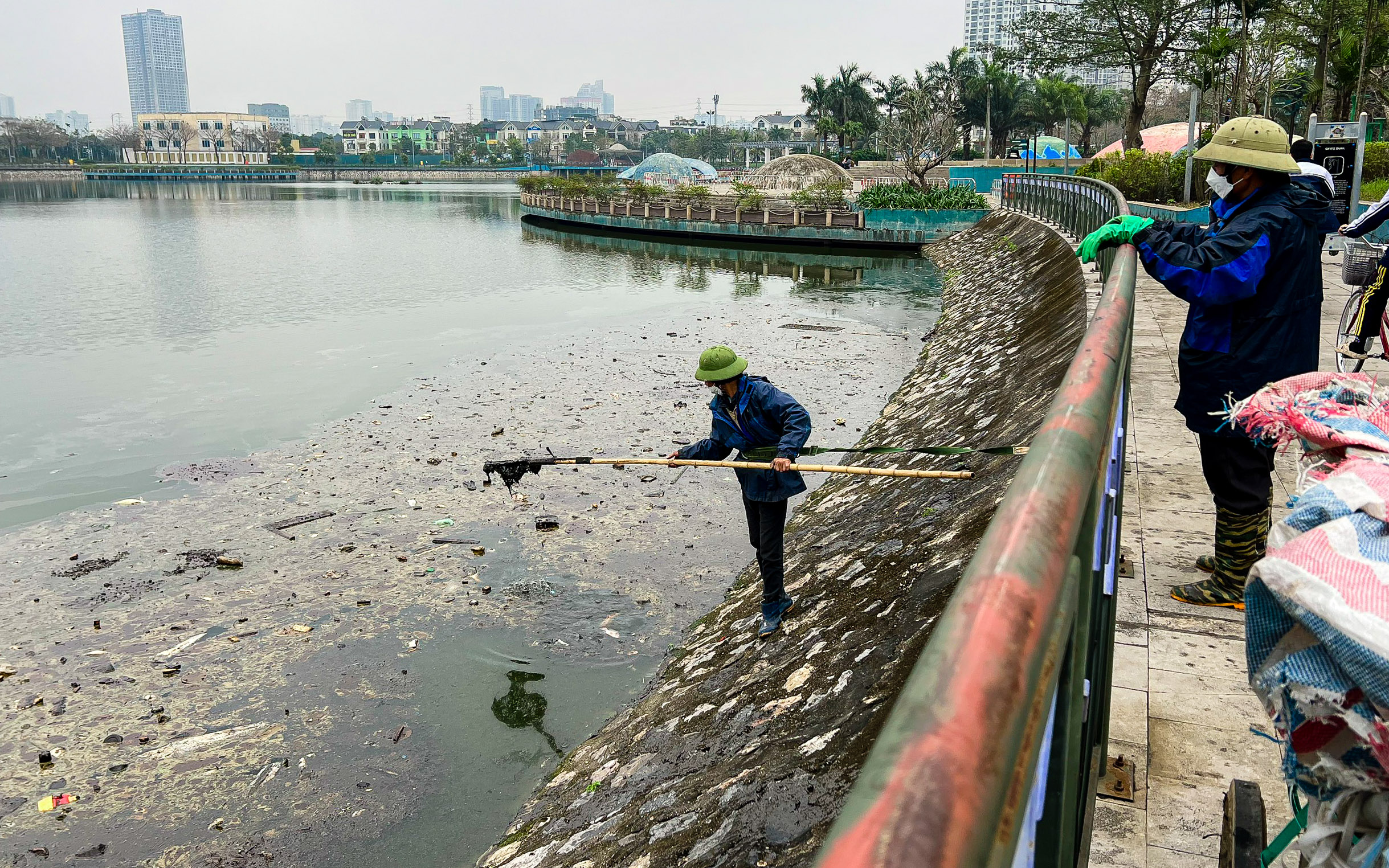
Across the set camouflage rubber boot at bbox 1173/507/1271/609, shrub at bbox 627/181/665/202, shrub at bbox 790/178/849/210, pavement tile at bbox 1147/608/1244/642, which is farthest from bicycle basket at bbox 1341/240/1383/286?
shrub at bbox 627/181/665/202

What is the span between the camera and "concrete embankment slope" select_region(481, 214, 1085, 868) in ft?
14.0

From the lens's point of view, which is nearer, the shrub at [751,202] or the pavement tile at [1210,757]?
the pavement tile at [1210,757]

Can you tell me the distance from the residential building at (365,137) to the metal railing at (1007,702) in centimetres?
19330

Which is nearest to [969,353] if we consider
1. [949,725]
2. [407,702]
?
[407,702]

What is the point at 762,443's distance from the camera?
6.23 m

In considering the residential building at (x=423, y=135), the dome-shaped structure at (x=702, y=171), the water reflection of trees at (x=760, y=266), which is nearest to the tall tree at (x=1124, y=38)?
the water reflection of trees at (x=760, y=266)

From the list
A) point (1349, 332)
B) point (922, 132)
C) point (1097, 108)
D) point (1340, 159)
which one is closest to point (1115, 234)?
point (1349, 332)

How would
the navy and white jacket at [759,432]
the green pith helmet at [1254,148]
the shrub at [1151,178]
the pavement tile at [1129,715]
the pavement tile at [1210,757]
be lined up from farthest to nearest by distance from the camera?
the shrub at [1151,178] → the navy and white jacket at [759,432] → the green pith helmet at [1254,148] → the pavement tile at [1129,715] → the pavement tile at [1210,757]

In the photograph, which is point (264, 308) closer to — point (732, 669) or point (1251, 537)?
point (732, 669)

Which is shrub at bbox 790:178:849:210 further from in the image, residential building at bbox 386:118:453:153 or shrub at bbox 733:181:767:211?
residential building at bbox 386:118:453:153

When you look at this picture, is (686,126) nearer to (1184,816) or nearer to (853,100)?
(853,100)

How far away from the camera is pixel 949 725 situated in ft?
2.55

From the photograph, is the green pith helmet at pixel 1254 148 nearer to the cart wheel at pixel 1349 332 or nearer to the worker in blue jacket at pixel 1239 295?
the worker in blue jacket at pixel 1239 295

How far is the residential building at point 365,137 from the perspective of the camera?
18325 centimetres
